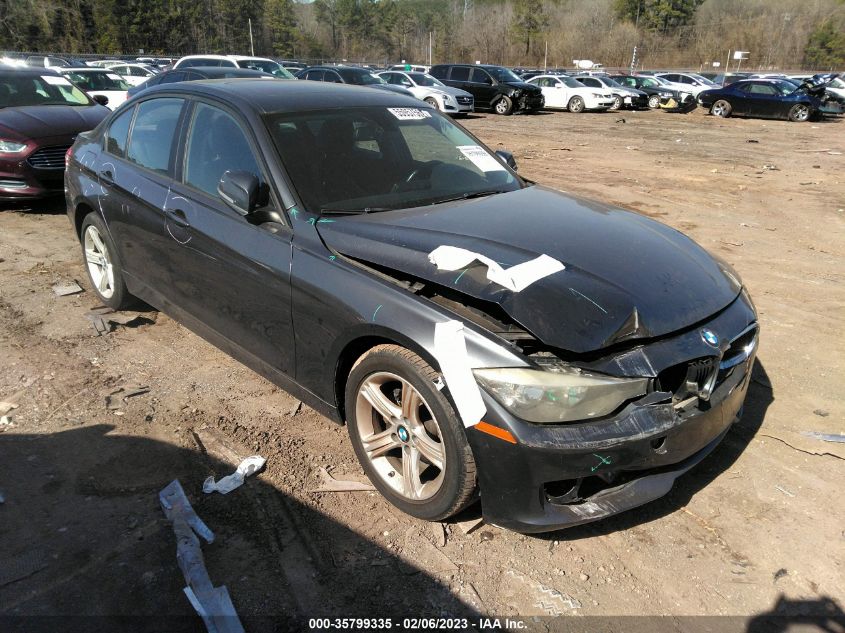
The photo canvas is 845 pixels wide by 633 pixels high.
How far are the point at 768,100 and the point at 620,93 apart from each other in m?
5.77

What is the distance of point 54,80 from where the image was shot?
9.27m

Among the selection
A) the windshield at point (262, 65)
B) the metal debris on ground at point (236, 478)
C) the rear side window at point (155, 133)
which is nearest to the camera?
the metal debris on ground at point (236, 478)

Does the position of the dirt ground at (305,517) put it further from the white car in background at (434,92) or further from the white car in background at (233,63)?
the white car in background at (434,92)

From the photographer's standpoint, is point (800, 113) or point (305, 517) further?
point (800, 113)

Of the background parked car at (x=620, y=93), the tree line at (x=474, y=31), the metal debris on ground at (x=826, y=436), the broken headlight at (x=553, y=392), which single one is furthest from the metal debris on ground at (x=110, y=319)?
the tree line at (x=474, y=31)

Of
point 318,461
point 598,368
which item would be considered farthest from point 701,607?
point 318,461

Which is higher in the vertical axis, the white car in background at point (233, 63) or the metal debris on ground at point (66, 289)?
the white car in background at point (233, 63)

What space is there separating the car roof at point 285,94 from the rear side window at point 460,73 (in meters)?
22.0

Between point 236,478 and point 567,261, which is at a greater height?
point 567,261

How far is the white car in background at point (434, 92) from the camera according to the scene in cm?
2142

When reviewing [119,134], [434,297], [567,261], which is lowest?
[434,297]

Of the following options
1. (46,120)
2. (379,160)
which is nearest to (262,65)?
(46,120)

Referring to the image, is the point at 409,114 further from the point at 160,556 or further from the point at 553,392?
the point at 160,556

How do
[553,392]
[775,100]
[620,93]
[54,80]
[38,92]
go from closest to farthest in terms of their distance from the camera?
[553,392]
[38,92]
[54,80]
[775,100]
[620,93]
